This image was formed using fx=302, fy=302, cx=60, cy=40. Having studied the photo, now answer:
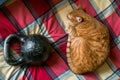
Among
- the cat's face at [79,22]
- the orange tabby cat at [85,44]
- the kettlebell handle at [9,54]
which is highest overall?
the kettlebell handle at [9,54]

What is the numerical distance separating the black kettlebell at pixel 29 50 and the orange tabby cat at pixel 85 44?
0.17m

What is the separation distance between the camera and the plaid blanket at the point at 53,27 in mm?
1837

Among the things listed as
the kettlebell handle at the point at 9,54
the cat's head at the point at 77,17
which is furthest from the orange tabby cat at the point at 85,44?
the kettlebell handle at the point at 9,54

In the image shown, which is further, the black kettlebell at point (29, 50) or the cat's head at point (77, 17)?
the cat's head at point (77, 17)

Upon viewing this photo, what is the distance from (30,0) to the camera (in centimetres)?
191

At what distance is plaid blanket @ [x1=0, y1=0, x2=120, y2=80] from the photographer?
6.03 ft

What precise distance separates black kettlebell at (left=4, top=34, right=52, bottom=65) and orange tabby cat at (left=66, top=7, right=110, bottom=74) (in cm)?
17

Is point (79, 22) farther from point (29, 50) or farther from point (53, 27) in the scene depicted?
point (29, 50)

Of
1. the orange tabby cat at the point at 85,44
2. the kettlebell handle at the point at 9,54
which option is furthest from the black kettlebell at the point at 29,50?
the orange tabby cat at the point at 85,44

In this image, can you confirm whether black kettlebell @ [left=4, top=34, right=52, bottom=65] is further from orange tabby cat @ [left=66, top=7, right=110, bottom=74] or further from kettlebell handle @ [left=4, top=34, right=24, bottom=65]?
orange tabby cat @ [left=66, top=7, right=110, bottom=74]

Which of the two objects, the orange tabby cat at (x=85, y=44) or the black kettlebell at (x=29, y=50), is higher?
the black kettlebell at (x=29, y=50)

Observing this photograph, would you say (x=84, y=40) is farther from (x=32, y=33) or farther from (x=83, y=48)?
(x=32, y=33)

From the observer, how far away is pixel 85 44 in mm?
1887

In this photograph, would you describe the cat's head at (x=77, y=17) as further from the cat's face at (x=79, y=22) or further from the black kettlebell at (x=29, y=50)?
the black kettlebell at (x=29, y=50)
